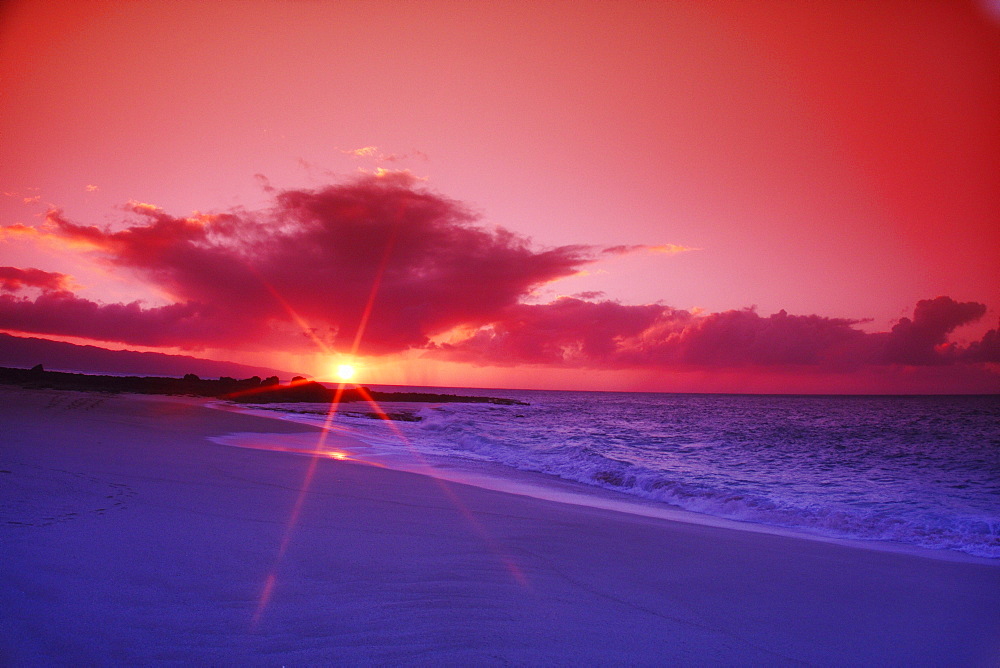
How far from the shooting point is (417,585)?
4242 mm

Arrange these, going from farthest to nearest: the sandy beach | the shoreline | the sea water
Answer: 1. the sea water
2. the shoreline
3. the sandy beach

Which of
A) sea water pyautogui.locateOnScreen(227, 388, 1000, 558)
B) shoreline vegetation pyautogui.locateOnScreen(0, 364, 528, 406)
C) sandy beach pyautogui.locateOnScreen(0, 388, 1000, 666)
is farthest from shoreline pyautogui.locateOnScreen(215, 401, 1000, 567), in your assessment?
shoreline vegetation pyautogui.locateOnScreen(0, 364, 528, 406)

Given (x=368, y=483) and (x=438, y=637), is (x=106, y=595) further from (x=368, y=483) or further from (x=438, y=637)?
(x=368, y=483)

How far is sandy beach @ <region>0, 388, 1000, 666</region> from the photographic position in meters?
3.21

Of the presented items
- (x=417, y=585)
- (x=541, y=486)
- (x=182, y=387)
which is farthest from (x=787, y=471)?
(x=182, y=387)

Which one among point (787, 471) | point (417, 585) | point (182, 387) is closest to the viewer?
point (417, 585)

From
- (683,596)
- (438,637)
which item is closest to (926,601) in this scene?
(683,596)

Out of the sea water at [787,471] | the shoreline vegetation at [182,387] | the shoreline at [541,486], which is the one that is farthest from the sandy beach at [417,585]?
the shoreline vegetation at [182,387]

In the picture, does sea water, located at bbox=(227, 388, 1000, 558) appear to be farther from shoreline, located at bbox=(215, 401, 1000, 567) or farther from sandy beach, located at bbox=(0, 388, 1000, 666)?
sandy beach, located at bbox=(0, 388, 1000, 666)

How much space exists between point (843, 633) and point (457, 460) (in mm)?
11983

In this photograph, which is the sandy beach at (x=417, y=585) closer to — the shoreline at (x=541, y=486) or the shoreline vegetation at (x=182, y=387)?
the shoreline at (x=541, y=486)

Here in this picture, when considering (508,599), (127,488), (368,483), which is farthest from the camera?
(368,483)

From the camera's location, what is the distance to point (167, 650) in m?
2.93

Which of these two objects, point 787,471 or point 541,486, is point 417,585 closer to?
point 541,486
